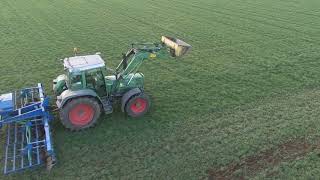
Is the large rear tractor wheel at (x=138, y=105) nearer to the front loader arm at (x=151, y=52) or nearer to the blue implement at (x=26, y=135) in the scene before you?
the front loader arm at (x=151, y=52)

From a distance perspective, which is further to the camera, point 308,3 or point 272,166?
point 308,3

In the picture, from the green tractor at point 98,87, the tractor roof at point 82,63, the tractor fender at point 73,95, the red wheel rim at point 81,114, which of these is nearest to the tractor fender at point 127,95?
the green tractor at point 98,87

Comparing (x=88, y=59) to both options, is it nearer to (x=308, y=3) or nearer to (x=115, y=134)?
(x=115, y=134)

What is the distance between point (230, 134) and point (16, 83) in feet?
24.8

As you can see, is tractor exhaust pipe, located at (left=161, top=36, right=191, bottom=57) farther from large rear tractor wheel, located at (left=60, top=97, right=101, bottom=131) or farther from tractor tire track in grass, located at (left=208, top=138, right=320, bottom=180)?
tractor tire track in grass, located at (left=208, top=138, right=320, bottom=180)

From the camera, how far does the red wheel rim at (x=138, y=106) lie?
10211 millimetres

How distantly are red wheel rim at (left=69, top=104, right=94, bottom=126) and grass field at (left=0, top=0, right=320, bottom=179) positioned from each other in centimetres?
32

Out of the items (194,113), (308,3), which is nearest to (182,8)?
(308,3)

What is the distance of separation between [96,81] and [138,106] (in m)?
1.36

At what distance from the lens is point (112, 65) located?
48.4ft

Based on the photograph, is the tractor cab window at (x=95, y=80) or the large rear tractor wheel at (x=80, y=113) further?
the tractor cab window at (x=95, y=80)

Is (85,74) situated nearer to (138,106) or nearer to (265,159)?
(138,106)

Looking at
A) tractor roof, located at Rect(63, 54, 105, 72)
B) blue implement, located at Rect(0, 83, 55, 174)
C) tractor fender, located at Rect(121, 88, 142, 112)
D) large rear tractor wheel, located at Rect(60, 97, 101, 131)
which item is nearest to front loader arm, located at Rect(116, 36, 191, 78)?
tractor fender, located at Rect(121, 88, 142, 112)

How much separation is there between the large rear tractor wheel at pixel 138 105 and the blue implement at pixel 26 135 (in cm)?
212
